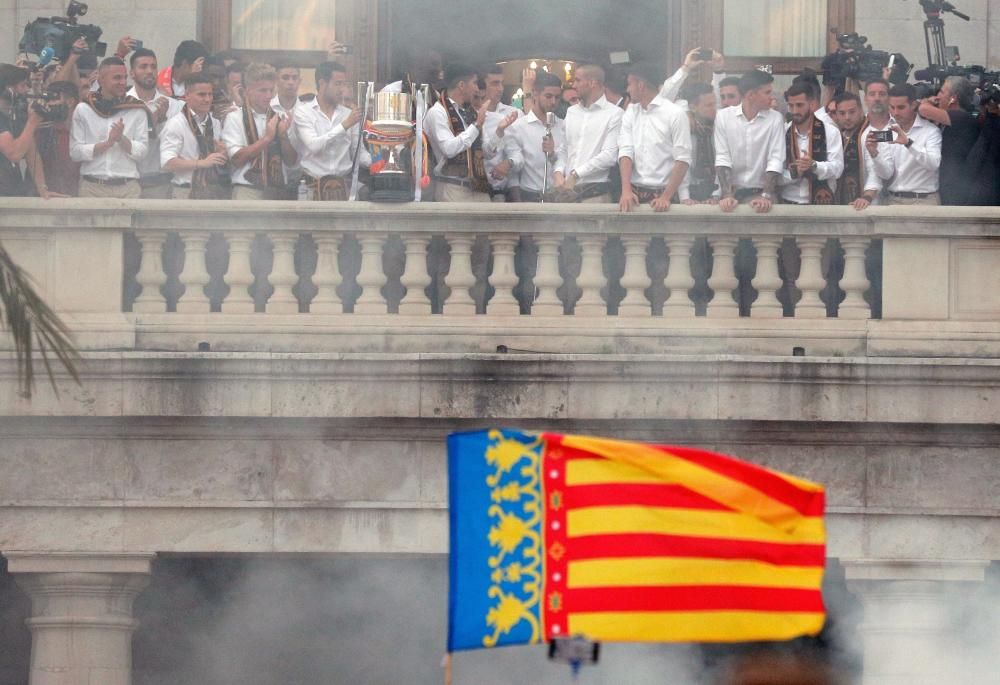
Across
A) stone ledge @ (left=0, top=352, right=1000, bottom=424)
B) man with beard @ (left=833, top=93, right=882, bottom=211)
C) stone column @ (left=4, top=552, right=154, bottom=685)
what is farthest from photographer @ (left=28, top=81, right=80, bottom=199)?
man with beard @ (left=833, top=93, right=882, bottom=211)

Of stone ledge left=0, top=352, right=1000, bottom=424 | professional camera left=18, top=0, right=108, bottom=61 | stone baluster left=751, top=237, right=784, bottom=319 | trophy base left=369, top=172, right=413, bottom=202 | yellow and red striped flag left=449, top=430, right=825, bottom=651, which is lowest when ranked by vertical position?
→ yellow and red striped flag left=449, top=430, right=825, bottom=651

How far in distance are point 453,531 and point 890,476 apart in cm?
476

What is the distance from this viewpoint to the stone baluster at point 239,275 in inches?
680

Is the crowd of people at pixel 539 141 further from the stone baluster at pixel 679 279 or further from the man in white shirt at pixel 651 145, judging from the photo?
the stone baluster at pixel 679 279

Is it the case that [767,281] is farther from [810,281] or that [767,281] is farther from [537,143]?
[537,143]

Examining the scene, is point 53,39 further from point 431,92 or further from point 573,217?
point 573,217

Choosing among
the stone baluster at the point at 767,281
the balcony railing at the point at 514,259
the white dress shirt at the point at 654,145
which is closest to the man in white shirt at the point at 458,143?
the balcony railing at the point at 514,259

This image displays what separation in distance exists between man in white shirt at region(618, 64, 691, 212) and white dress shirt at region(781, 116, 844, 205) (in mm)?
739

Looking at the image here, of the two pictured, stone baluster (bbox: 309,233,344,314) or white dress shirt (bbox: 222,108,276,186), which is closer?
stone baluster (bbox: 309,233,344,314)

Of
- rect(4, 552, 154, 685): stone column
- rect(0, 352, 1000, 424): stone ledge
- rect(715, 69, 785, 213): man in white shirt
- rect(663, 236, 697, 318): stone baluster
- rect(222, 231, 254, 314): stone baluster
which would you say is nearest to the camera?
rect(0, 352, 1000, 424): stone ledge

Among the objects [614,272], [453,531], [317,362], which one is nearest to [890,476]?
[614,272]

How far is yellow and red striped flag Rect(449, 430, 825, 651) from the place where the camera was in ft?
42.5

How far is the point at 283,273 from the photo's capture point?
1728cm

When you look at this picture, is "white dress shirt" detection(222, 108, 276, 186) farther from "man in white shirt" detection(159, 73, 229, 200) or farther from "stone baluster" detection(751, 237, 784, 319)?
"stone baluster" detection(751, 237, 784, 319)
